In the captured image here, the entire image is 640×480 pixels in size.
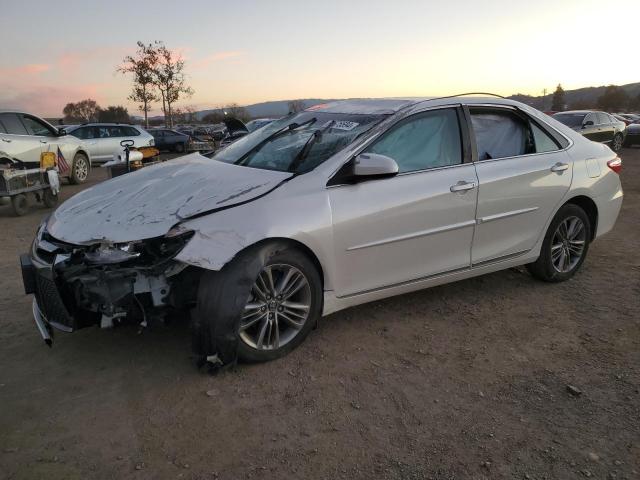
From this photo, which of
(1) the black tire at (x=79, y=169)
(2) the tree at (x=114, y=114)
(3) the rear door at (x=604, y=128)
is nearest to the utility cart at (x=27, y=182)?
(1) the black tire at (x=79, y=169)

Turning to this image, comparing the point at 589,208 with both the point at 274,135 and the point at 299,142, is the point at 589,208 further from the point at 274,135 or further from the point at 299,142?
the point at 274,135

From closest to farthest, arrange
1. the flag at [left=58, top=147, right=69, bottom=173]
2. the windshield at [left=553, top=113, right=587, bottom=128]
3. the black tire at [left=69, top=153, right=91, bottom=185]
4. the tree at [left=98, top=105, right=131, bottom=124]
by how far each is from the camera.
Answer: the flag at [left=58, top=147, right=69, bottom=173] < the black tire at [left=69, top=153, right=91, bottom=185] < the windshield at [left=553, top=113, right=587, bottom=128] < the tree at [left=98, top=105, right=131, bottom=124]

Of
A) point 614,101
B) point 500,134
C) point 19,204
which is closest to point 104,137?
point 19,204

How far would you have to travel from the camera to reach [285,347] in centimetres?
339

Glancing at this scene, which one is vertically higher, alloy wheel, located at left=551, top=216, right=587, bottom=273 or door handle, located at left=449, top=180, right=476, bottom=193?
door handle, located at left=449, top=180, right=476, bottom=193

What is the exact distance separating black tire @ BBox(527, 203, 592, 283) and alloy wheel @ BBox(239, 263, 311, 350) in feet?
7.90

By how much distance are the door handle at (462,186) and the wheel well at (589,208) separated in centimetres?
134

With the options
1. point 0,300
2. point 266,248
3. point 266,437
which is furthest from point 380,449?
point 0,300

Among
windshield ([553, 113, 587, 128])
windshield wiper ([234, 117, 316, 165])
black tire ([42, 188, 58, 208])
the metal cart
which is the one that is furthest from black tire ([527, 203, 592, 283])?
windshield ([553, 113, 587, 128])

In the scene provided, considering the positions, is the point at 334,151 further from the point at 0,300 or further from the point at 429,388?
the point at 0,300

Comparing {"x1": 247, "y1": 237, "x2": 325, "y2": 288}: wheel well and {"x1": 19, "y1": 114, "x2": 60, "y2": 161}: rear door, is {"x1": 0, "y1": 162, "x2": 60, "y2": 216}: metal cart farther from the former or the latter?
{"x1": 247, "y1": 237, "x2": 325, "y2": 288}: wheel well

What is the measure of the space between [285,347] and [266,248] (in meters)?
0.70

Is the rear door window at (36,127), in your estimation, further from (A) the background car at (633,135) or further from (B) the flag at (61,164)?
(A) the background car at (633,135)

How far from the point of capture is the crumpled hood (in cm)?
311
